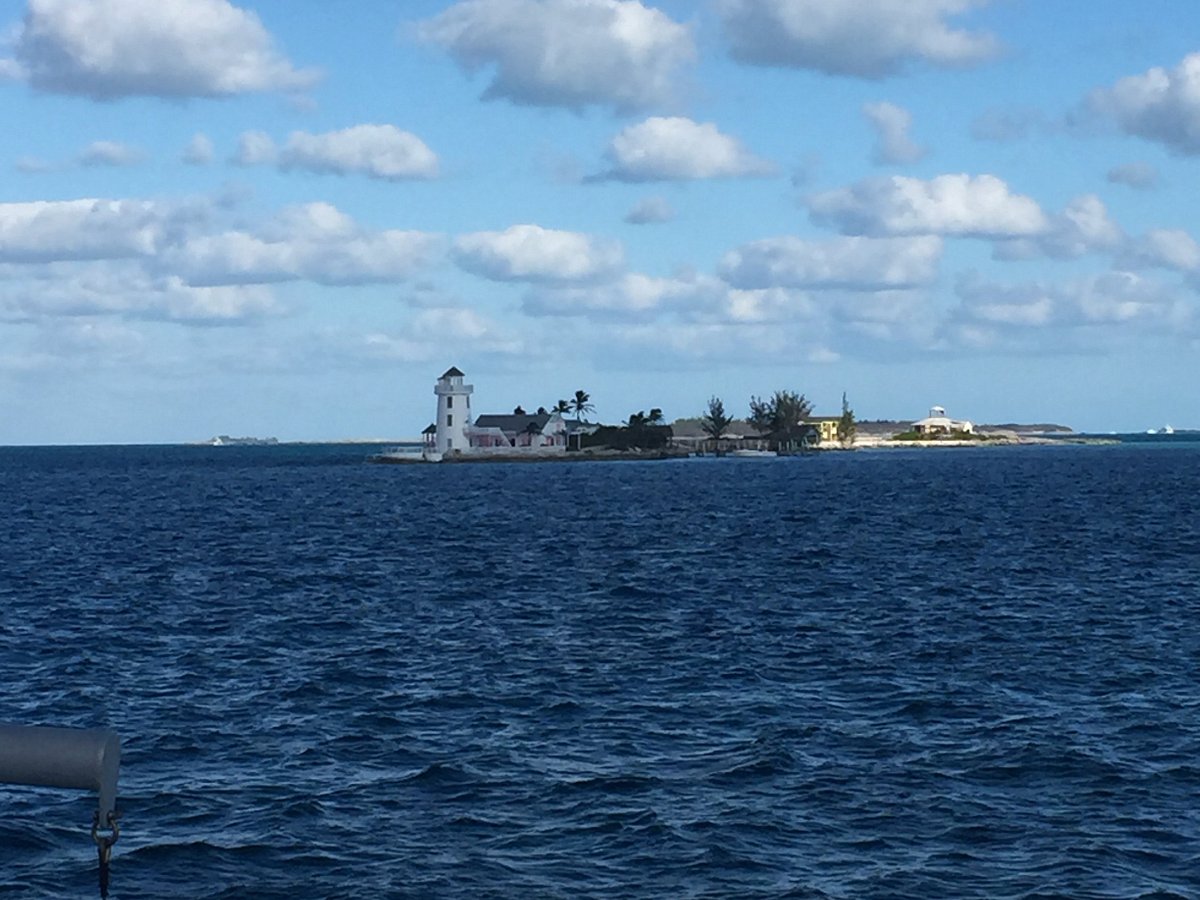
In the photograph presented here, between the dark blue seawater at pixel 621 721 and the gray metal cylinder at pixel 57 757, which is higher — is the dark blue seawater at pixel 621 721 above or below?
below

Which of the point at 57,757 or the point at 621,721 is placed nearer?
the point at 57,757

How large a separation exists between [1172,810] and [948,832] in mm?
4127

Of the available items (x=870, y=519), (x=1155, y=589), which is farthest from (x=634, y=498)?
(x=1155, y=589)

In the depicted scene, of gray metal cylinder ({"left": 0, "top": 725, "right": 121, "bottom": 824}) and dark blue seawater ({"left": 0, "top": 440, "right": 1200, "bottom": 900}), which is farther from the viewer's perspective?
dark blue seawater ({"left": 0, "top": 440, "right": 1200, "bottom": 900})

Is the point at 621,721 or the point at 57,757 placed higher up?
the point at 57,757

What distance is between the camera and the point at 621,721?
29.9 meters

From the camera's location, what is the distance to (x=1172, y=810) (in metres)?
23.0

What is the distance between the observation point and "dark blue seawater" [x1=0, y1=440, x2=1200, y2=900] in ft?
67.2

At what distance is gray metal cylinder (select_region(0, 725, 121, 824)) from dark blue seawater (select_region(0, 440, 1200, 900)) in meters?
13.4

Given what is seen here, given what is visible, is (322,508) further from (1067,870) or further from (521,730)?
(1067,870)

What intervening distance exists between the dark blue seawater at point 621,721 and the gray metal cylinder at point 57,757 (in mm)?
13398

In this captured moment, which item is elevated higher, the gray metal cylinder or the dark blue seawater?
the gray metal cylinder

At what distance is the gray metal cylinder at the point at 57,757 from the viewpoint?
639 cm

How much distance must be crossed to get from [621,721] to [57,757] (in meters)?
23.9
